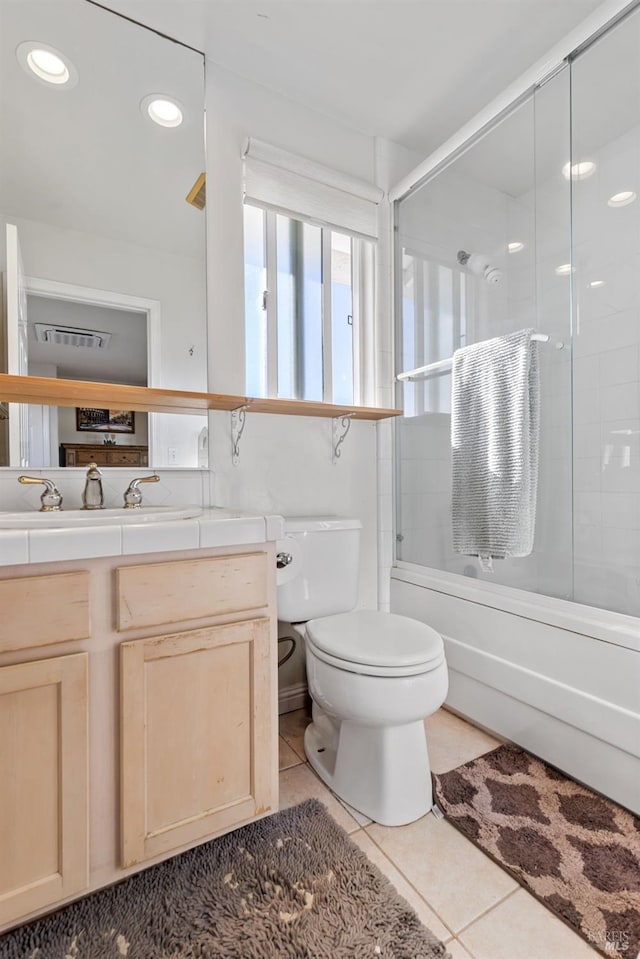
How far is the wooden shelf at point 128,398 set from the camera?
1310mm

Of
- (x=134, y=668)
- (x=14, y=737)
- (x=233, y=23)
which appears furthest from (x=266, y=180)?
(x=14, y=737)

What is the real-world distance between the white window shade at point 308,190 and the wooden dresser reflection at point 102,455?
102 cm

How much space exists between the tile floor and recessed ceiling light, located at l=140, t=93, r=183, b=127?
2.15 metres

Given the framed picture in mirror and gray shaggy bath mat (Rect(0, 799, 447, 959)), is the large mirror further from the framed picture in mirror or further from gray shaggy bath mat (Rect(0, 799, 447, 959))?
gray shaggy bath mat (Rect(0, 799, 447, 959))

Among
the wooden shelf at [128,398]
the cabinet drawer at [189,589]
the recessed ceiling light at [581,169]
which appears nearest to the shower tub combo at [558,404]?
the recessed ceiling light at [581,169]

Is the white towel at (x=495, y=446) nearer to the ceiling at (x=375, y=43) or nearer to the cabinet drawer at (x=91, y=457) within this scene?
the ceiling at (x=375, y=43)

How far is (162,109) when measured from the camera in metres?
1.60

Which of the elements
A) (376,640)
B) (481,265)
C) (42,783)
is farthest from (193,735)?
(481,265)

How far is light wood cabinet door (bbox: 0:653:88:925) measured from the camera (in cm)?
89

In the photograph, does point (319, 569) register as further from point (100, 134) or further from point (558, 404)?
point (100, 134)

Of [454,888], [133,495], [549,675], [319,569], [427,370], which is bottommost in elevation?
[454,888]

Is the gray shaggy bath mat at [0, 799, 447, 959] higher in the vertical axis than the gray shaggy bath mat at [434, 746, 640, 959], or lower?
lower

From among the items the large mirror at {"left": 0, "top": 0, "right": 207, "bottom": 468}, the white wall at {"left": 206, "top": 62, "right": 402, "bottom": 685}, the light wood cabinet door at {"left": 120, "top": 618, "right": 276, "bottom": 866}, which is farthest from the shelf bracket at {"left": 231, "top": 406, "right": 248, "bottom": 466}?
the light wood cabinet door at {"left": 120, "top": 618, "right": 276, "bottom": 866}

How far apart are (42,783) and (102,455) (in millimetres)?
881
